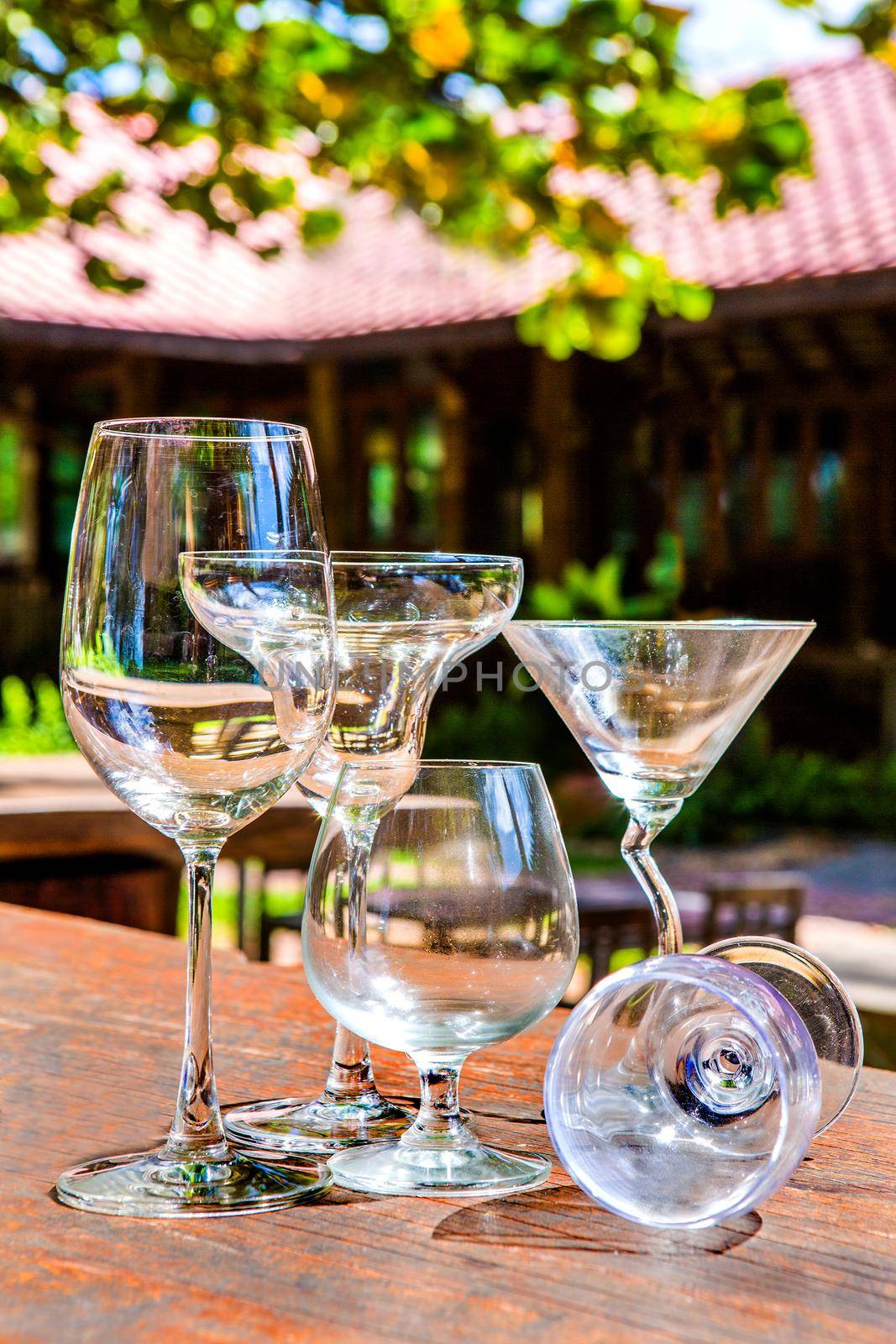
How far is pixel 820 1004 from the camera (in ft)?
3.19

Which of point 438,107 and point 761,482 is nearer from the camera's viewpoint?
point 438,107

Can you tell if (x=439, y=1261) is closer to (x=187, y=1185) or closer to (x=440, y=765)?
(x=187, y=1185)

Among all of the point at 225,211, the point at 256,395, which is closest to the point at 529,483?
the point at 256,395

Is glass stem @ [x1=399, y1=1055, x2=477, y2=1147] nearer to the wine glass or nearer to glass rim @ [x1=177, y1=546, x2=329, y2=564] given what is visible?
the wine glass

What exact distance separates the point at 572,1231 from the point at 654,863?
0.75 feet

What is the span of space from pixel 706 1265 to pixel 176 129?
9.82 ft

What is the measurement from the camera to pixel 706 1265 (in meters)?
0.74

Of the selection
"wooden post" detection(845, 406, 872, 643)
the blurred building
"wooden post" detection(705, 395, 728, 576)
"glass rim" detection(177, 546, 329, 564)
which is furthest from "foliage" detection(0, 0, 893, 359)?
"wooden post" detection(705, 395, 728, 576)

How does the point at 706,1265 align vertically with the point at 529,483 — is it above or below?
below

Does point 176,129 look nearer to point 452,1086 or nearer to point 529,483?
point 452,1086

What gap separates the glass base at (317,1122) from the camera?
37.2 inches

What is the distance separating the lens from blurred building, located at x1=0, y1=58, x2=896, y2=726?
34.4 feet

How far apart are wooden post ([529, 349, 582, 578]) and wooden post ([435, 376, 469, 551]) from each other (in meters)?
0.88

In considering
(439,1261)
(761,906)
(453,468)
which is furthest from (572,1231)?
(453,468)
